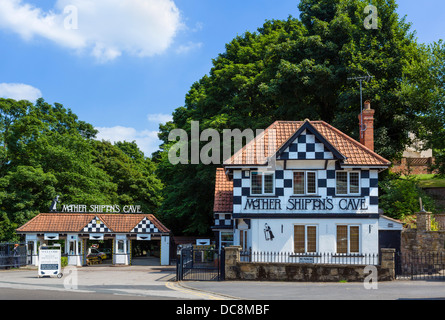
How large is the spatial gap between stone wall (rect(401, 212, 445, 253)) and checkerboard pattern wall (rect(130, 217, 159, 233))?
19.0 meters

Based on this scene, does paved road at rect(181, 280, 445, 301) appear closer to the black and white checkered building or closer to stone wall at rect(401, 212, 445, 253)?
the black and white checkered building

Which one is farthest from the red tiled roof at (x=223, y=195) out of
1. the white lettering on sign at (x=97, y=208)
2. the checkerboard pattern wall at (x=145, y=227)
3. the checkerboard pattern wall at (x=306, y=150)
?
the white lettering on sign at (x=97, y=208)

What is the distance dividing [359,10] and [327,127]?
1316 centimetres

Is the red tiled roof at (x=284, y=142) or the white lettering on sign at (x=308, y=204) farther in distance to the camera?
the red tiled roof at (x=284, y=142)

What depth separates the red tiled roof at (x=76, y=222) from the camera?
1473 inches

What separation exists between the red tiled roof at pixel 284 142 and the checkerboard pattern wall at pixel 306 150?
1.62 feet

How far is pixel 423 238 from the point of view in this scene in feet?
83.6

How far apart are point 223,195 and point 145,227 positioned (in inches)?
379

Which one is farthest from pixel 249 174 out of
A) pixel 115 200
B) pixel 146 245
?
pixel 146 245

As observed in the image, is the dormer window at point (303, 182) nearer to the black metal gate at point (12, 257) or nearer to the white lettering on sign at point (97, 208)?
the white lettering on sign at point (97, 208)

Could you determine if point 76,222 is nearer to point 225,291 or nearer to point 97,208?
point 97,208

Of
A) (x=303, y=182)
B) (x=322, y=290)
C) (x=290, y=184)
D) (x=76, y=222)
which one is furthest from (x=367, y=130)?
(x=76, y=222)

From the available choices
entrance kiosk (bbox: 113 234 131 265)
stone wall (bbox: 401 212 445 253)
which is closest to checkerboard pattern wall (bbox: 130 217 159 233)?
entrance kiosk (bbox: 113 234 131 265)

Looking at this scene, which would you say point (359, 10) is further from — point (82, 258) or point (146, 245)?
point (146, 245)
